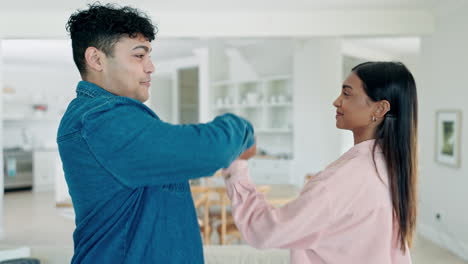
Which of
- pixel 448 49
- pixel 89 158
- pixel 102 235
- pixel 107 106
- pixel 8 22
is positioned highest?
pixel 8 22

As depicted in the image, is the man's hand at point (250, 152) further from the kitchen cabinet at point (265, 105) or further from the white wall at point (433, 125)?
the kitchen cabinet at point (265, 105)

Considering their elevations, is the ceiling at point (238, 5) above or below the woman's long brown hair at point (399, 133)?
above

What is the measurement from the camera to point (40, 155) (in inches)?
350

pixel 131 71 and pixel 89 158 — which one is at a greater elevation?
pixel 131 71

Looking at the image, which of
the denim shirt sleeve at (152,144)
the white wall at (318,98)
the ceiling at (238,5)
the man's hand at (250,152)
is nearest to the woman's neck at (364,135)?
the man's hand at (250,152)

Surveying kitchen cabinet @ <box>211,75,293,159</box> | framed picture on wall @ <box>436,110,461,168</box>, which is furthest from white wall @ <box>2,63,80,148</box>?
framed picture on wall @ <box>436,110,461,168</box>

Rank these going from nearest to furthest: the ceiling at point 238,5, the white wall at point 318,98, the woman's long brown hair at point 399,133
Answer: the woman's long brown hair at point 399,133 < the ceiling at point 238,5 < the white wall at point 318,98

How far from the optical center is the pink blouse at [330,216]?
3.38 ft

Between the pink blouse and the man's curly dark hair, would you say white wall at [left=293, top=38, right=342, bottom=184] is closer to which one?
the pink blouse

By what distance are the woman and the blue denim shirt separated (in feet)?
0.66

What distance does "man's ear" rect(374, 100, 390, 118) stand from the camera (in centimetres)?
113

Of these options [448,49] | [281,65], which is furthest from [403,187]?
[281,65]

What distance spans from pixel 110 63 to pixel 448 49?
15.2 feet

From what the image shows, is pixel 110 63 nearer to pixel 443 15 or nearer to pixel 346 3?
pixel 346 3
